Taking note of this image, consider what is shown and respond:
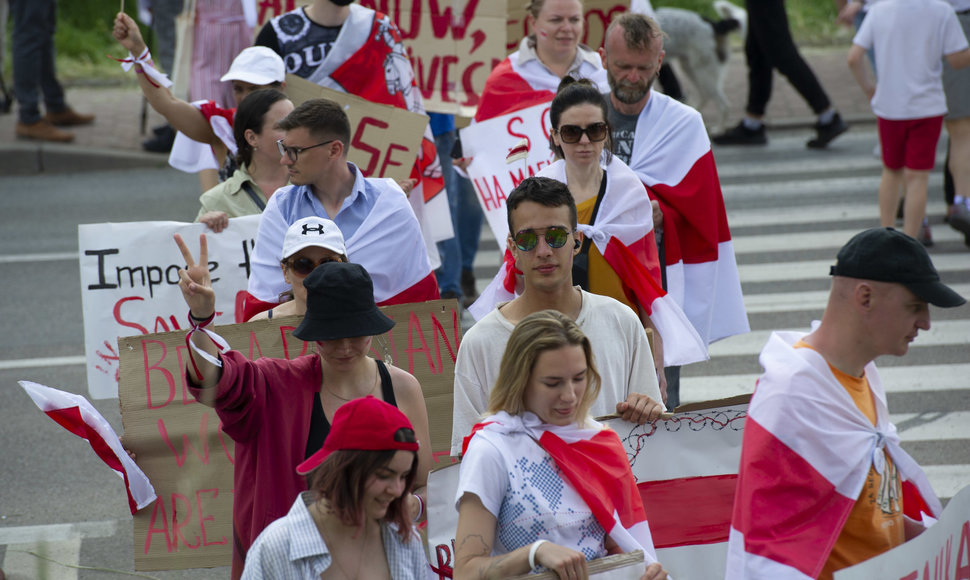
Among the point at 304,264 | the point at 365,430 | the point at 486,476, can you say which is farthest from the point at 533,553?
the point at 304,264

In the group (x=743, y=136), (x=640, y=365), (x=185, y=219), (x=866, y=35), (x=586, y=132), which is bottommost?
(x=185, y=219)

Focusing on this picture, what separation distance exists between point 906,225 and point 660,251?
4.47 metres

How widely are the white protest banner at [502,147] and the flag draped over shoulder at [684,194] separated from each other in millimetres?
1185

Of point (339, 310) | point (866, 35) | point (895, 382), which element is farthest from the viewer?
point (866, 35)

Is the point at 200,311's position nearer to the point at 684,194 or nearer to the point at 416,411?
the point at 416,411

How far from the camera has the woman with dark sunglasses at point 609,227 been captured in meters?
5.14

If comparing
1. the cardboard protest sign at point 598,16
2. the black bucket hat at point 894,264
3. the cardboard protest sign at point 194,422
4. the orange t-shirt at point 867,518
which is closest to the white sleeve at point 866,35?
the cardboard protest sign at point 598,16

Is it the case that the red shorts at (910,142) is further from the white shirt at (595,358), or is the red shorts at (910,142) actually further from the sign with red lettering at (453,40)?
the white shirt at (595,358)

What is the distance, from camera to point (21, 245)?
11.1 m

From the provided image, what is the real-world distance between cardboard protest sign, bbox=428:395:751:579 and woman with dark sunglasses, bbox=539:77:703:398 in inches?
26.7

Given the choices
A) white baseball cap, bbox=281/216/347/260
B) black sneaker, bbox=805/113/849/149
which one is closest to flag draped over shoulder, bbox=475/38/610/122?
white baseball cap, bbox=281/216/347/260

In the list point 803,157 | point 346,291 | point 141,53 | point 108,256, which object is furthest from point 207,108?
point 803,157

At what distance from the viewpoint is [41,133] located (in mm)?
13750

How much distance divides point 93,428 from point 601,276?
208cm
